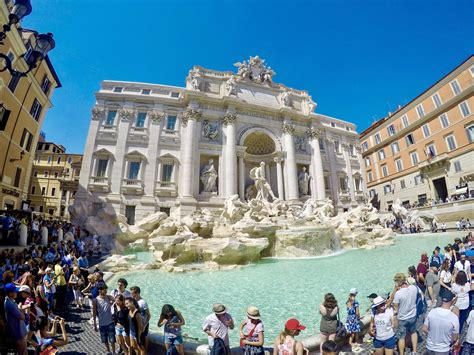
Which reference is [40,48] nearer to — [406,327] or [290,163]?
[406,327]

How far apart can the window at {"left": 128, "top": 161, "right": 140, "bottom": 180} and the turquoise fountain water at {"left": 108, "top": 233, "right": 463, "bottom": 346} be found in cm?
1124

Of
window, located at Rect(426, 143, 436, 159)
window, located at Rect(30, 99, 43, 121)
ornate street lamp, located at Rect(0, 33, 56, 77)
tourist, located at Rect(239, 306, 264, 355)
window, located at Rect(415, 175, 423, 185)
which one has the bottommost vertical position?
tourist, located at Rect(239, 306, 264, 355)

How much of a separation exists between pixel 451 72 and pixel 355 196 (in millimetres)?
14526

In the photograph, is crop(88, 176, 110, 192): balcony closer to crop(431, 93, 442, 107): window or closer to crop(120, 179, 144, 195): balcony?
crop(120, 179, 144, 195): balcony

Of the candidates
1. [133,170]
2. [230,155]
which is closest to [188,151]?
[230,155]

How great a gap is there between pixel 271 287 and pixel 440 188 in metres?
26.1

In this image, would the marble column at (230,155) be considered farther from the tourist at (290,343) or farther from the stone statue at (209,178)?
the tourist at (290,343)

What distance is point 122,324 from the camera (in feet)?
10.3

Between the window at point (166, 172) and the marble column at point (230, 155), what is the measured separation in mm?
4490

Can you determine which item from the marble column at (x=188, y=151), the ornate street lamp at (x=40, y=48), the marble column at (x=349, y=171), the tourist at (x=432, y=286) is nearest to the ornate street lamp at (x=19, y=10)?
the ornate street lamp at (x=40, y=48)

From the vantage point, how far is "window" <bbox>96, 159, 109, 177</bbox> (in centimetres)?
1762

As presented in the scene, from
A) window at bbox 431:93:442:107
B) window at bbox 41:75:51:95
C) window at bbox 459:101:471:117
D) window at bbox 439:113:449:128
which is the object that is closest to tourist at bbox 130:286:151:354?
window at bbox 41:75:51:95

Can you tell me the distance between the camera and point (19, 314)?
2.56 metres

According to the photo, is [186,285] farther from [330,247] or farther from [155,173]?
[155,173]
